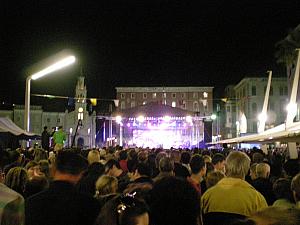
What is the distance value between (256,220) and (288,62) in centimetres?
4705

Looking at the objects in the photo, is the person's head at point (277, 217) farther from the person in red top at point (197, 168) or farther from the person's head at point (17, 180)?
the person in red top at point (197, 168)

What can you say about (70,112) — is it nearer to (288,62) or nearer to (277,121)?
(277,121)

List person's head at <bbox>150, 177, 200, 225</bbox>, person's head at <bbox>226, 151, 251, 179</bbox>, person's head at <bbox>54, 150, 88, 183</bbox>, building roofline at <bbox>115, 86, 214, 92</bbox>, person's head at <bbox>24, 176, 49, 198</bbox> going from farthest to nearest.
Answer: building roofline at <bbox>115, 86, 214, 92</bbox>, person's head at <bbox>24, 176, 49, 198</bbox>, person's head at <bbox>226, 151, 251, 179</bbox>, person's head at <bbox>54, 150, 88, 183</bbox>, person's head at <bbox>150, 177, 200, 225</bbox>

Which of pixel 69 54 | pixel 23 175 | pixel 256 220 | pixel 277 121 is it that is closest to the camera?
pixel 256 220

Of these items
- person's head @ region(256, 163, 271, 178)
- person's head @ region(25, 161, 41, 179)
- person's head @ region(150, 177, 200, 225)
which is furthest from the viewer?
person's head @ region(25, 161, 41, 179)

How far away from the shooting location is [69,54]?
52.3ft

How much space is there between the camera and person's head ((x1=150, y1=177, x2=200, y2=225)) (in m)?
3.52

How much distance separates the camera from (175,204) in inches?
140

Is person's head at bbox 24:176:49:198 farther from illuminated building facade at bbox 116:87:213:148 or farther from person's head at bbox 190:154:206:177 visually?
illuminated building facade at bbox 116:87:213:148

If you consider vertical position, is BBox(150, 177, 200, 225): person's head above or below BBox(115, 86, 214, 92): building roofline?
below

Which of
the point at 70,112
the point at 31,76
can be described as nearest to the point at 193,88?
the point at 70,112

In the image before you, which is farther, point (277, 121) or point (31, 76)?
point (277, 121)

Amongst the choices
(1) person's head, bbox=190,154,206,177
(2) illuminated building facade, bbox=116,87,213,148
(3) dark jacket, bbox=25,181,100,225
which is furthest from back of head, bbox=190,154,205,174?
(2) illuminated building facade, bbox=116,87,213,148

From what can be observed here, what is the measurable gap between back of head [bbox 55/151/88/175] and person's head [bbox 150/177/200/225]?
0.97 m
